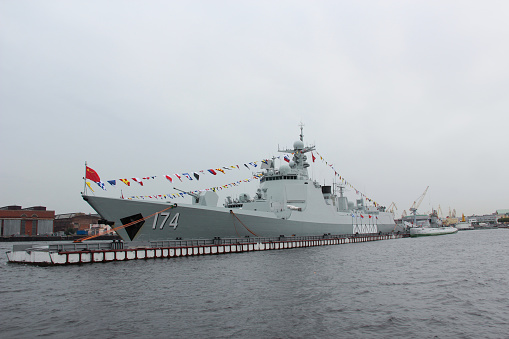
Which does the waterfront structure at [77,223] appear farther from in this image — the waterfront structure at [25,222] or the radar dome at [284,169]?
the radar dome at [284,169]

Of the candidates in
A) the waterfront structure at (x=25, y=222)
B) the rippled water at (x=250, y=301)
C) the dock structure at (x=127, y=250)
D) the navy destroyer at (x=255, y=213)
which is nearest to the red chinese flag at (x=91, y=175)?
the navy destroyer at (x=255, y=213)

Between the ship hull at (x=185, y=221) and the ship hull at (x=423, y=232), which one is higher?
the ship hull at (x=185, y=221)

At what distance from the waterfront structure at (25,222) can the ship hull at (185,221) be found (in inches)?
1906

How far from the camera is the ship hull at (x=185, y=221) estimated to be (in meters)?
21.4

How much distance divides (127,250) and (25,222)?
51.5 meters

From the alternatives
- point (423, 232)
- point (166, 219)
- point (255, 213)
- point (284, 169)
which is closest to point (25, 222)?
point (284, 169)

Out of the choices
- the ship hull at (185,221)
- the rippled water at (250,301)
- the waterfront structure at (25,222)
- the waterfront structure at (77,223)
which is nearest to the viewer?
the rippled water at (250,301)

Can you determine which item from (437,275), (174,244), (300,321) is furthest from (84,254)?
(437,275)

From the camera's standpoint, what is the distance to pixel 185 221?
914 inches

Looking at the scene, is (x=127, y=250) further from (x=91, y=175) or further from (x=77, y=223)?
(x=77, y=223)

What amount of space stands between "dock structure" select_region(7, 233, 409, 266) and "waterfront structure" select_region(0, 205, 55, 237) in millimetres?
45761

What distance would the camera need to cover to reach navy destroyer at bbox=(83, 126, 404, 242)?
21.9m

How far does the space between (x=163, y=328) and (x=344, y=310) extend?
5.07m

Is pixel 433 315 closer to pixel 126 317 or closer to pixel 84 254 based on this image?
pixel 126 317
